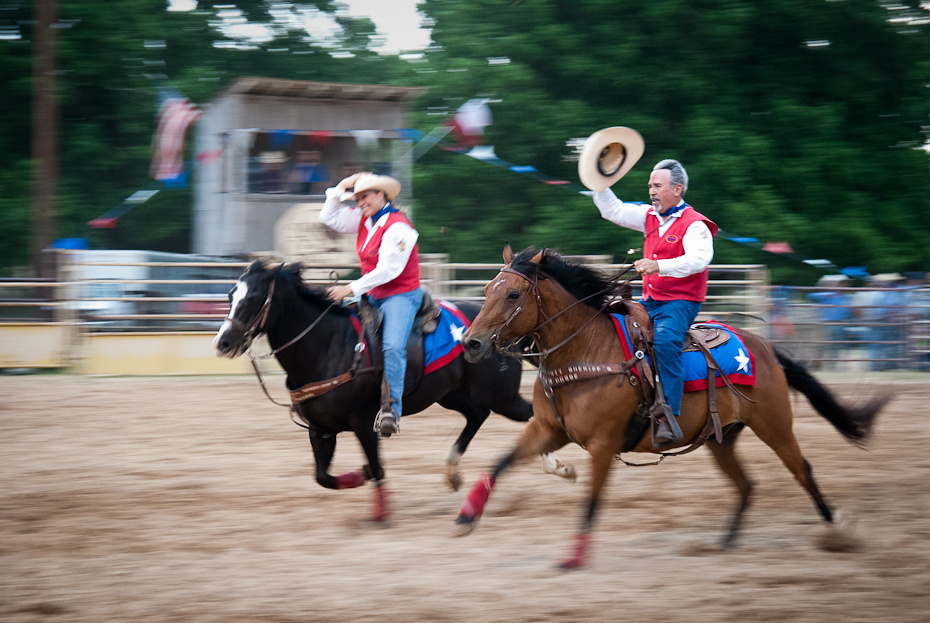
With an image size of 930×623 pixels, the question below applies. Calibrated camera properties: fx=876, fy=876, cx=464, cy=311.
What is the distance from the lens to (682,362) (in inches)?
191

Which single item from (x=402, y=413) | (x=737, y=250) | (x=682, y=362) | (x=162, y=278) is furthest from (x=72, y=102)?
(x=682, y=362)

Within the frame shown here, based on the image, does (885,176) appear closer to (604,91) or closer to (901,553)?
(604,91)

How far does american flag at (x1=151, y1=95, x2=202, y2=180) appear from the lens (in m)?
13.6

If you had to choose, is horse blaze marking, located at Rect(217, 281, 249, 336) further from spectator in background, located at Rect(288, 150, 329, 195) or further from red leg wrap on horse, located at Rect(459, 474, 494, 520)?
spectator in background, located at Rect(288, 150, 329, 195)

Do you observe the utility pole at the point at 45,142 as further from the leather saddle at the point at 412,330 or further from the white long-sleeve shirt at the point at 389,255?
the white long-sleeve shirt at the point at 389,255

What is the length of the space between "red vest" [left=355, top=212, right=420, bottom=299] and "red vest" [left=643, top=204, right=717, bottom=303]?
1573mm

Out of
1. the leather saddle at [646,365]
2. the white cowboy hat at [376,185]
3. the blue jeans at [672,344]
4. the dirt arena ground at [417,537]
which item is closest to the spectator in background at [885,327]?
the dirt arena ground at [417,537]

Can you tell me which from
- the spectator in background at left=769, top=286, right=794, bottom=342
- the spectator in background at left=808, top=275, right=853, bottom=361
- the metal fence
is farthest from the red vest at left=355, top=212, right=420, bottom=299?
the spectator in background at left=808, top=275, right=853, bottom=361

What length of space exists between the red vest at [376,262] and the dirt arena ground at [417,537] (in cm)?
149

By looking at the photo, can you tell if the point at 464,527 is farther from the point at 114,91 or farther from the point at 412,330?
the point at 114,91

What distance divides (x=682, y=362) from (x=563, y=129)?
13.3 m

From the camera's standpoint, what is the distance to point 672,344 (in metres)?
4.75

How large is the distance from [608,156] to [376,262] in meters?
1.65

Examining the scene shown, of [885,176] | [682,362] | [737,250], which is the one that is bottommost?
[737,250]
